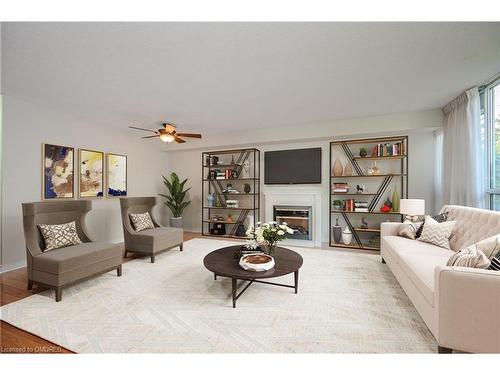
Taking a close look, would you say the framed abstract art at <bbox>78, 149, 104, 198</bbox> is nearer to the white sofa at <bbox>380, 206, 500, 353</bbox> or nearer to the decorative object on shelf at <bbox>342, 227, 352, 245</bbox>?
the decorative object on shelf at <bbox>342, 227, 352, 245</bbox>

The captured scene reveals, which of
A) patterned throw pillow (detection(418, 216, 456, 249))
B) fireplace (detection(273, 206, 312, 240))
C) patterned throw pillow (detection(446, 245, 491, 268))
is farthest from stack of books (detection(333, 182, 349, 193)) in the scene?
patterned throw pillow (detection(446, 245, 491, 268))

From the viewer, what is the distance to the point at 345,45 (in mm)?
1959

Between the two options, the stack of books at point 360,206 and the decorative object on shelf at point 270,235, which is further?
the stack of books at point 360,206

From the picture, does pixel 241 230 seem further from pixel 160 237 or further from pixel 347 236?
pixel 347 236

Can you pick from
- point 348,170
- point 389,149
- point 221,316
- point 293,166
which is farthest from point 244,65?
point 389,149

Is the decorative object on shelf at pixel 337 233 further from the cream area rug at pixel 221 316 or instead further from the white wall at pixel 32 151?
the white wall at pixel 32 151

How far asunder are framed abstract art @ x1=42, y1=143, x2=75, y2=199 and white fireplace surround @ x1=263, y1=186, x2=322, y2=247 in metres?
3.73

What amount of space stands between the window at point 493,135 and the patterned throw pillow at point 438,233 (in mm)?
696

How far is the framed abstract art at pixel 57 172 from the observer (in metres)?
3.47

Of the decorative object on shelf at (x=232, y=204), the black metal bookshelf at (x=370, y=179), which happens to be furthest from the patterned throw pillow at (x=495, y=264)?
the decorative object on shelf at (x=232, y=204)

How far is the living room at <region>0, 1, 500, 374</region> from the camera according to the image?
A: 1.69m
